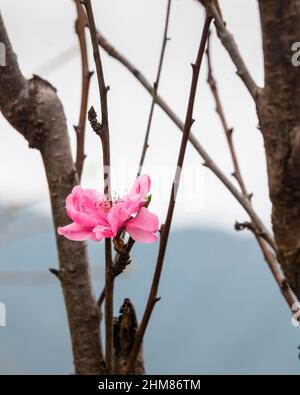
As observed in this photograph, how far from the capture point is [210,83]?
1055mm

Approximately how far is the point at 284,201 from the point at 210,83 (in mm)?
490

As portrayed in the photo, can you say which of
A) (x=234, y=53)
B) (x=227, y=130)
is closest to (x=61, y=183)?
(x=227, y=130)

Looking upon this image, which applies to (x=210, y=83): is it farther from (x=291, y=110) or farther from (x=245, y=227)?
(x=291, y=110)

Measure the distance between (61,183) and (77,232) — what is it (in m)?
0.34

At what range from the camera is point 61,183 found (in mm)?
973

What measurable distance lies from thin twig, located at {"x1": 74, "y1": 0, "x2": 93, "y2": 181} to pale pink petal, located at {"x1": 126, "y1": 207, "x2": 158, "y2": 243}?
427 millimetres

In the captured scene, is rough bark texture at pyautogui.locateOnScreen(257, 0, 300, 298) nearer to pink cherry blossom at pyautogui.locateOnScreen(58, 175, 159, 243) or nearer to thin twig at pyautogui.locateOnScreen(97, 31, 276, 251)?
pink cherry blossom at pyautogui.locateOnScreen(58, 175, 159, 243)

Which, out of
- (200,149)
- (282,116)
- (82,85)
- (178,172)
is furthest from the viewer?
(82,85)

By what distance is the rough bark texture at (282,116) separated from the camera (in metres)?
0.56

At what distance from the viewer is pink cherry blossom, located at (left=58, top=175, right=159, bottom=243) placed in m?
0.62

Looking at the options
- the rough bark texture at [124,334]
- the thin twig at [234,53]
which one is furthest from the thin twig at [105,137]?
the rough bark texture at [124,334]

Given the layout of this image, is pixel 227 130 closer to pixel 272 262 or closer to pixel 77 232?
pixel 272 262

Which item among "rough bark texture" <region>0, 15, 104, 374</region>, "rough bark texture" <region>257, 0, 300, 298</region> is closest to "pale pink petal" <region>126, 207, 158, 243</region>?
"rough bark texture" <region>257, 0, 300, 298</region>

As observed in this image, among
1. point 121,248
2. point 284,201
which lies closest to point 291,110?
point 284,201
